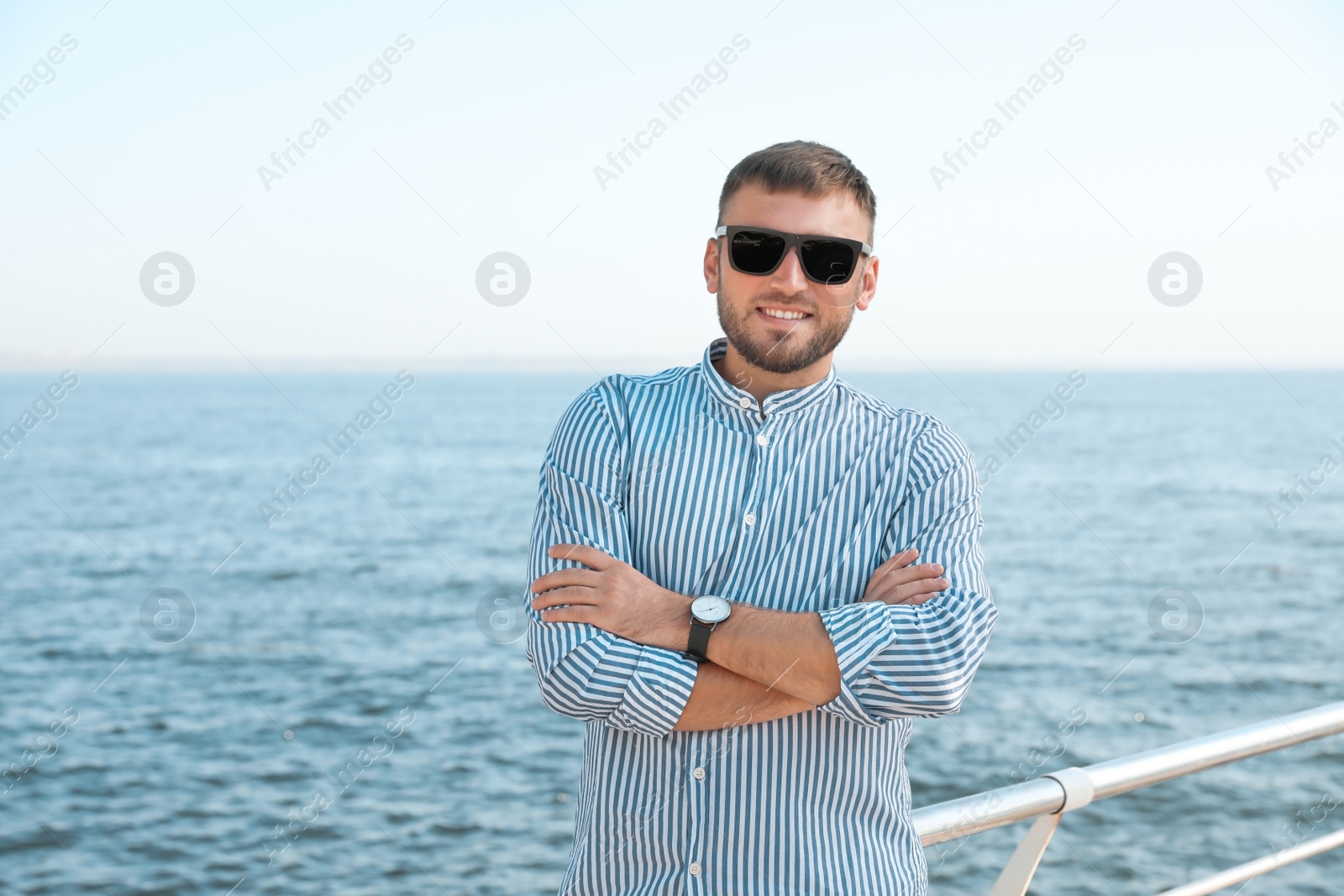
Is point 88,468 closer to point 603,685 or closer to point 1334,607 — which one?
point 1334,607

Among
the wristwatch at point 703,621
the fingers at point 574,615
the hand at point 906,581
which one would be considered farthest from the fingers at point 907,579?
the fingers at point 574,615

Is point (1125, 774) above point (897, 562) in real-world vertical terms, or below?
below

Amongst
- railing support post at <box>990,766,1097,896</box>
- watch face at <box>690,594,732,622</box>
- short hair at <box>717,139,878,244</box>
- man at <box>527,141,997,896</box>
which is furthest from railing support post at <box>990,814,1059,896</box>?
short hair at <box>717,139,878,244</box>

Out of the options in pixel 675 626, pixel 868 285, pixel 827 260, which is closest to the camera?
pixel 675 626

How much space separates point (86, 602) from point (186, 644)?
5547 mm

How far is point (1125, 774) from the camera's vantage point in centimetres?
238

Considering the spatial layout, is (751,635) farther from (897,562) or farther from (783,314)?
(783,314)

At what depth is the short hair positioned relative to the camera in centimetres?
220

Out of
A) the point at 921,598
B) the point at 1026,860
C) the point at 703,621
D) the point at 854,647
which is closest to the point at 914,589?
the point at 921,598

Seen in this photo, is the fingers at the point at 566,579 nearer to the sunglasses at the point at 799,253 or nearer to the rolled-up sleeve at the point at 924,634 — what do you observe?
Answer: the rolled-up sleeve at the point at 924,634

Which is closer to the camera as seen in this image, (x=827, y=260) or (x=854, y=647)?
(x=854, y=647)

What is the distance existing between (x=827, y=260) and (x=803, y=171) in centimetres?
19

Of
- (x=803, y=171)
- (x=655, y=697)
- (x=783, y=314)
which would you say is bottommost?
(x=655, y=697)

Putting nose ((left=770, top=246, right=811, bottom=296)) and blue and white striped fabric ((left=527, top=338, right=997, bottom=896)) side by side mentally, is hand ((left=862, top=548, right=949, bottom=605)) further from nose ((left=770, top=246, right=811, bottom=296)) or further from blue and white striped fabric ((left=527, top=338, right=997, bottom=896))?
nose ((left=770, top=246, right=811, bottom=296))
